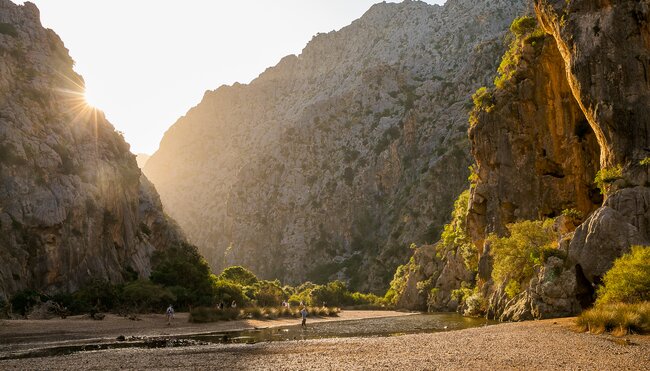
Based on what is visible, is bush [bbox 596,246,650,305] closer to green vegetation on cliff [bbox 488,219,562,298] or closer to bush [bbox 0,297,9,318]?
green vegetation on cliff [bbox 488,219,562,298]

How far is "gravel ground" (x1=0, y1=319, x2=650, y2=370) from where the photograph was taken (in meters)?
17.4

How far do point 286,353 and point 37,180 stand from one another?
6010 cm

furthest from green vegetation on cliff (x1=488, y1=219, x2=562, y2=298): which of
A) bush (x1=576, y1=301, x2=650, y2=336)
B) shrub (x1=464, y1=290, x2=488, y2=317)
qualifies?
bush (x1=576, y1=301, x2=650, y2=336)

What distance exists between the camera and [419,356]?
2042 cm

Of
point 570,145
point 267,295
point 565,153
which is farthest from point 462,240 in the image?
point 267,295

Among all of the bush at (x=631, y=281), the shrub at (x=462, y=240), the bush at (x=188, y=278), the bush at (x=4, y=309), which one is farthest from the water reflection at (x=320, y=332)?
the shrub at (x=462, y=240)

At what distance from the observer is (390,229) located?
5920 inches

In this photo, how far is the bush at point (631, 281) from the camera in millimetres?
28547

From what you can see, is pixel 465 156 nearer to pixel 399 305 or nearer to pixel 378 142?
pixel 378 142

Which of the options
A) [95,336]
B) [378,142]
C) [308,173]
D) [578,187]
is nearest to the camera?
[95,336]

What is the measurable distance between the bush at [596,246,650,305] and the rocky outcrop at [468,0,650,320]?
607 cm

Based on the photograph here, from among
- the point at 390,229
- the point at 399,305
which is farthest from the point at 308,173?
the point at 399,305

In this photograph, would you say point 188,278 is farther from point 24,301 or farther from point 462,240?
point 462,240

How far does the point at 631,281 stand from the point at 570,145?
3378 centimetres
